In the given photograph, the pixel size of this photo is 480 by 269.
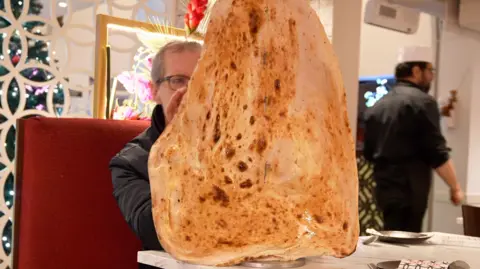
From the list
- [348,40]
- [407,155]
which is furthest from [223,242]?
[348,40]

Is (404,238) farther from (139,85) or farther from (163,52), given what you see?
(139,85)

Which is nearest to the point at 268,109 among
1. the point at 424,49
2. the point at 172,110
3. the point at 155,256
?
the point at 155,256

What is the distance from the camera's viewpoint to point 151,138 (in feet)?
4.50

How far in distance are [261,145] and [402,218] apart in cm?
224

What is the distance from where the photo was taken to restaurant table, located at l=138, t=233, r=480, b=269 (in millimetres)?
867

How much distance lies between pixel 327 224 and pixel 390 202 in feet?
7.03

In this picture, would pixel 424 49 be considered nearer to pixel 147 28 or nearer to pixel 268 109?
pixel 147 28

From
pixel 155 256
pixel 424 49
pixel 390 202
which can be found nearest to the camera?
pixel 155 256

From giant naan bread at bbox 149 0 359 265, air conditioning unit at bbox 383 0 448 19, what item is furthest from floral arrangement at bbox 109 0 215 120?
air conditioning unit at bbox 383 0 448 19

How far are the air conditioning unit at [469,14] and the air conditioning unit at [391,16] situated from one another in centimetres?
33

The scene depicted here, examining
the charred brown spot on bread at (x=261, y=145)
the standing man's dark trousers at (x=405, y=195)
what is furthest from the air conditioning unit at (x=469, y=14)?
the charred brown spot on bread at (x=261, y=145)

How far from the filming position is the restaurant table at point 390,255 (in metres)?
0.87

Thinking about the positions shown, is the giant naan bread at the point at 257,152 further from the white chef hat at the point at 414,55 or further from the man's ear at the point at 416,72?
the white chef hat at the point at 414,55

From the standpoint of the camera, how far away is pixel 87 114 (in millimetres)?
2807
